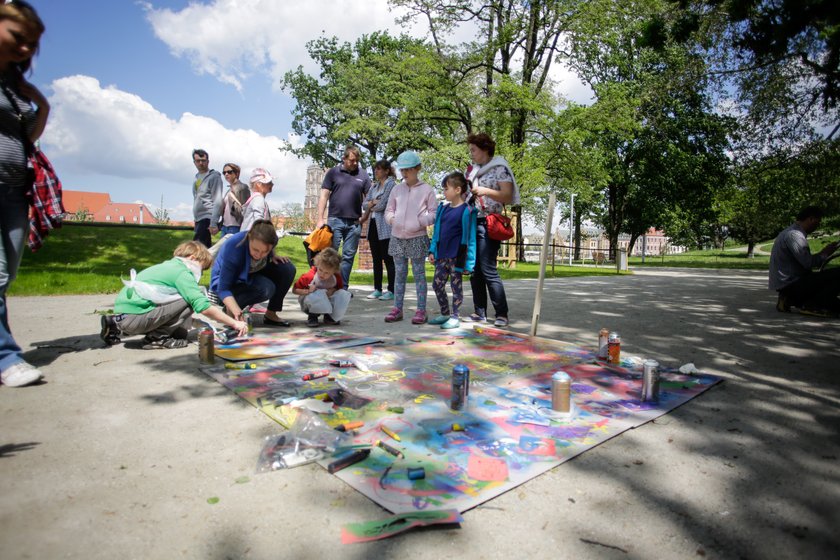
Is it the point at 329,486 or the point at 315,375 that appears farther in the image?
the point at 315,375

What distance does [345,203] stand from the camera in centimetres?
720

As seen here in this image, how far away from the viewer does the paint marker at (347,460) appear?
205 cm

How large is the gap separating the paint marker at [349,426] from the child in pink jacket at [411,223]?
3.10 metres

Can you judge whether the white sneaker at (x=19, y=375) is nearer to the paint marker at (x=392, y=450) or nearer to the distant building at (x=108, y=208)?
the paint marker at (x=392, y=450)

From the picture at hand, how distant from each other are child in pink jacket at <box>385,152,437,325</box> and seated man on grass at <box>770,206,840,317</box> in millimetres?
4896

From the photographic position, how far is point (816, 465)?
7.18ft

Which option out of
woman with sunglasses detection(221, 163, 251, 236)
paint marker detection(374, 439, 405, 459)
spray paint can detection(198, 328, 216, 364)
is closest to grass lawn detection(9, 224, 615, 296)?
woman with sunglasses detection(221, 163, 251, 236)

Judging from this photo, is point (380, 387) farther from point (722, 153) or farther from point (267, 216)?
point (722, 153)

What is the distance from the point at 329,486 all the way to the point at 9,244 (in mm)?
2997

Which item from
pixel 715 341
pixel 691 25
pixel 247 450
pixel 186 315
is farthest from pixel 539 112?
pixel 247 450

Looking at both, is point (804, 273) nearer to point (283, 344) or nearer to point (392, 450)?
point (283, 344)

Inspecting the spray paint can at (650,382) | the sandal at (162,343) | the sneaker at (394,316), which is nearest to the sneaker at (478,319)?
the sneaker at (394,316)

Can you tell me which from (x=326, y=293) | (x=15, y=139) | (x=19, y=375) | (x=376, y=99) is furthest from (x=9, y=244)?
(x=376, y=99)

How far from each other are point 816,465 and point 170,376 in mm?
3845
